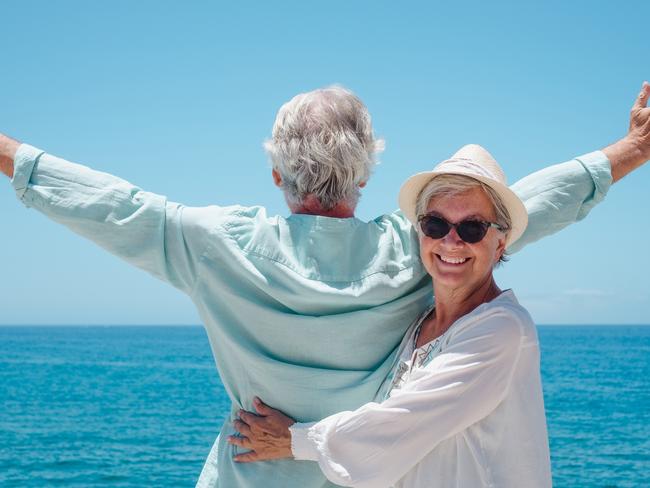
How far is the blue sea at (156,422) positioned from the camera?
840 inches

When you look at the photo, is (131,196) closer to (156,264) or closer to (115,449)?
(156,264)

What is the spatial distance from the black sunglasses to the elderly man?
18 cm

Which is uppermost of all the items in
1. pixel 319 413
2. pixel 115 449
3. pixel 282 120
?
pixel 282 120

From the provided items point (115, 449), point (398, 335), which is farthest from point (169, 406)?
point (398, 335)

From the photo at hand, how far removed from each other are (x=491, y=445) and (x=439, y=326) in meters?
0.39

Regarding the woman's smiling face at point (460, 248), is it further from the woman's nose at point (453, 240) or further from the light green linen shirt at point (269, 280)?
the light green linen shirt at point (269, 280)

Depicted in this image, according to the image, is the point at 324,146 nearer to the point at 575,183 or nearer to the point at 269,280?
the point at 269,280

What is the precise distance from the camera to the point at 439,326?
2.25 meters

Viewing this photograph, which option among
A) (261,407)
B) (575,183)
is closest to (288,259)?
(261,407)

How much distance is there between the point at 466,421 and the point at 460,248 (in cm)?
47

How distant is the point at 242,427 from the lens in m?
2.31

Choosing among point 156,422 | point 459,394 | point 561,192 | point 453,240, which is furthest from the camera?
point 156,422

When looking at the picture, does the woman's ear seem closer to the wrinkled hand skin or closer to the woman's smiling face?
the woman's smiling face

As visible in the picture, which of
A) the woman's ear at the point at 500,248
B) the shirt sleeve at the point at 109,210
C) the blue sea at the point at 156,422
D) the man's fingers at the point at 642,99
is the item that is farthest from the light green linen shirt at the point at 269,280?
Answer: the blue sea at the point at 156,422
